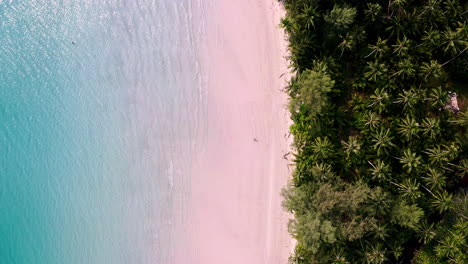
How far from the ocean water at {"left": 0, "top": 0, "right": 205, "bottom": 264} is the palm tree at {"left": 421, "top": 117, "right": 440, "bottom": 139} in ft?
28.5

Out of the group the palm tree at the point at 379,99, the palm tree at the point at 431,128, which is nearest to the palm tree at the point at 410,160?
the palm tree at the point at 431,128

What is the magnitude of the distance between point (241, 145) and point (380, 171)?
5.48 meters

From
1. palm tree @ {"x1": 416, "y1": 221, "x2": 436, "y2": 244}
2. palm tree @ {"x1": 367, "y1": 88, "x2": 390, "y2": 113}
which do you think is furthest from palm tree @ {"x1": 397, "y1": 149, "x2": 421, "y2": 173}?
palm tree @ {"x1": 416, "y1": 221, "x2": 436, "y2": 244}

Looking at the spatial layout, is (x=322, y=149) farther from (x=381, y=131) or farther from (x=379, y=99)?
(x=379, y=99)

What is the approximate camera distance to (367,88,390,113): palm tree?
11.8m

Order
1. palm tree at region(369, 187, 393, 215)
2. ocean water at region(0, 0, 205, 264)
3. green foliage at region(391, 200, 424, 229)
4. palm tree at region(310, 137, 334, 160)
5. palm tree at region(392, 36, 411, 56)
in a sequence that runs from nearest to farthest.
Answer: green foliage at region(391, 200, 424, 229), palm tree at region(369, 187, 393, 215), palm tree at region(392, 36, 411, 56), palm tree at region(310, 137, 334, 160), ocean water at region(0, 0, 205, 264)

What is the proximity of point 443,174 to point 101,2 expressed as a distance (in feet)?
52.2

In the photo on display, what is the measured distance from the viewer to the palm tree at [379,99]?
38.5 ft

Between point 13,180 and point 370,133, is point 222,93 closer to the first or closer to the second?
point 370,133

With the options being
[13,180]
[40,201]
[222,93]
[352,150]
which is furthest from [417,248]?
[13,180]

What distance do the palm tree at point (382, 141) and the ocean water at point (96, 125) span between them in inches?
281

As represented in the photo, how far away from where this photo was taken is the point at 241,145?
1368 centimetres

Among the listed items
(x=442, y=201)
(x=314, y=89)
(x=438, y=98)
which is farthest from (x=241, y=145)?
(x=442, y=201)

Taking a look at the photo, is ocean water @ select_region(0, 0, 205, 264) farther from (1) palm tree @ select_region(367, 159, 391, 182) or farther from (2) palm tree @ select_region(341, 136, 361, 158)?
(1) palm tree @ select_region(367, 159, 391, 182)
